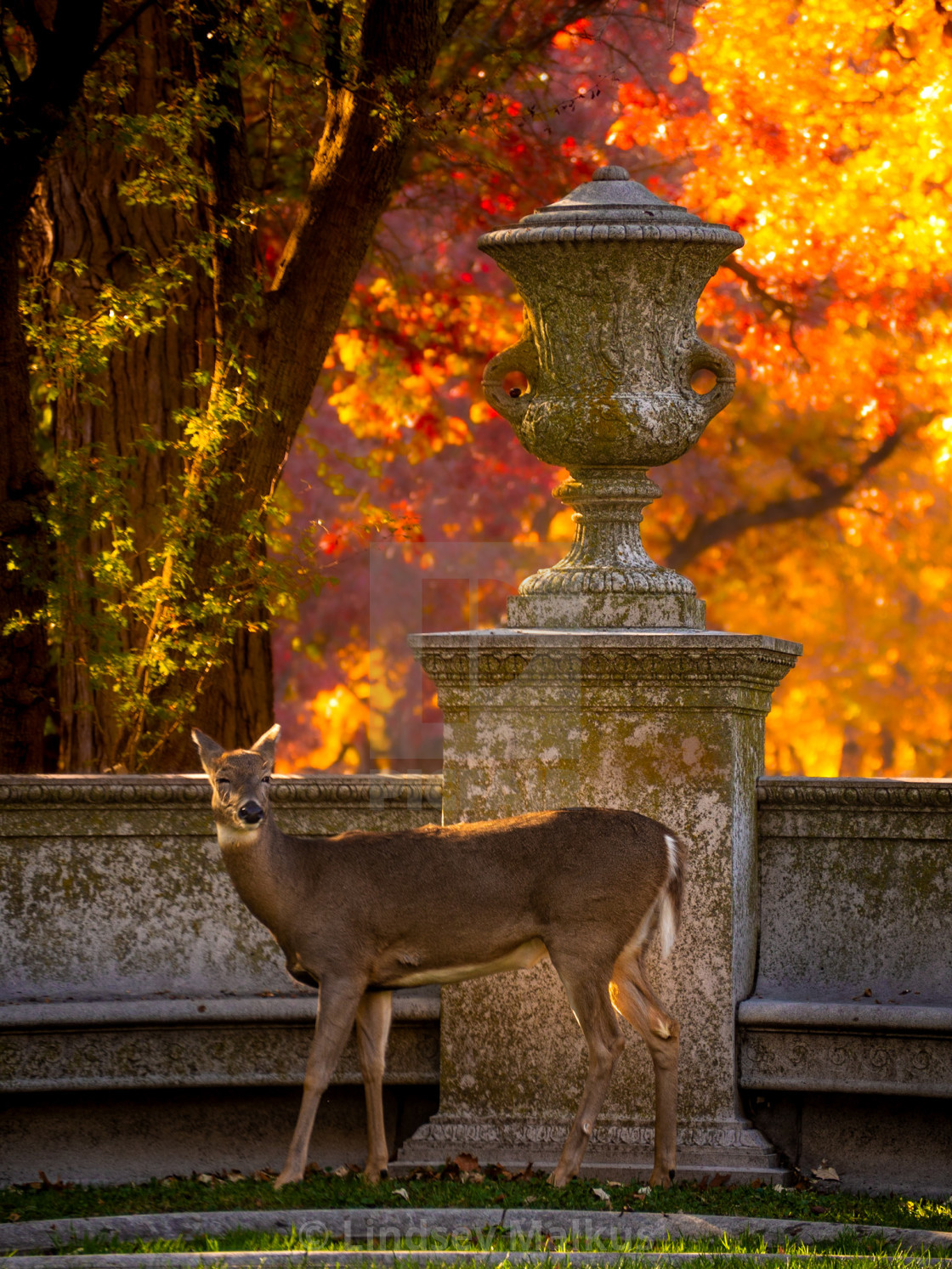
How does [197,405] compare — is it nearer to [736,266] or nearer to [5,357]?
[5,357]

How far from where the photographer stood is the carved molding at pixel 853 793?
6742mm

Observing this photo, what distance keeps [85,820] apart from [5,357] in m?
2.30

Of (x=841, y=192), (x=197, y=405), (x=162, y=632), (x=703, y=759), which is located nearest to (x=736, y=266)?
(x=841, y=192)

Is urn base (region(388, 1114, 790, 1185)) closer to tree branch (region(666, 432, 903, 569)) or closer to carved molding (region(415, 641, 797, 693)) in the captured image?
carved molding (region(415, 641, 797, 693))

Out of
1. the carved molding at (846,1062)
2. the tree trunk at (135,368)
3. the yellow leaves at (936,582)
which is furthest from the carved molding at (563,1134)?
the yellow leaves at (936,582)

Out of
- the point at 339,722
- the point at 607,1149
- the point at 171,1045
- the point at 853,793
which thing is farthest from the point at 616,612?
the point at 339,722

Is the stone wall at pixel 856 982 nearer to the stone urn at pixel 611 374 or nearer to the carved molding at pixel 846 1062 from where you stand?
the carved molding at pixel 846 1062

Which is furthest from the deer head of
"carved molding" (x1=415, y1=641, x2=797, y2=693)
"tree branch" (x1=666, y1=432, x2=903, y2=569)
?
"tree branch" (x1=666, y1=432, x2=903, y2=569)

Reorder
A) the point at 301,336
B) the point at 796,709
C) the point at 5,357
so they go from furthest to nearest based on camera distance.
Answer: the point at 796,709, the point at 301,336, the point at 5,357

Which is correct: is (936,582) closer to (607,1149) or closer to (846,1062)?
(846,1062)

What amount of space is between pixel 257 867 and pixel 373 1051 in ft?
2.68

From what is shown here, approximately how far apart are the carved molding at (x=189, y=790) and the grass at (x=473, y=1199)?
1.47 metres

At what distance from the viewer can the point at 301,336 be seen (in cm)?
950

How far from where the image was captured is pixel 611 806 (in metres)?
6.68
